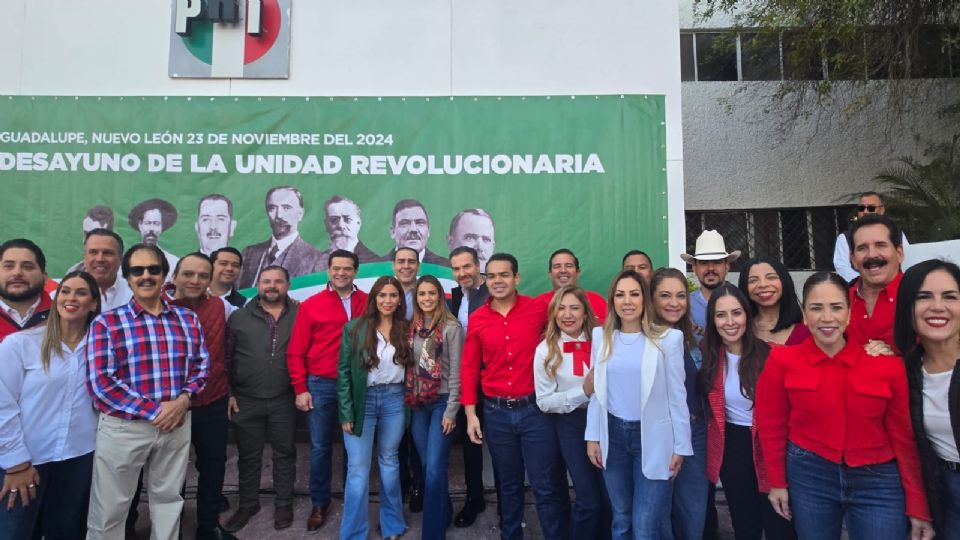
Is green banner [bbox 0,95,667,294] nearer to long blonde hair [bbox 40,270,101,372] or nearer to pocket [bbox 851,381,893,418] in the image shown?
long blonde hair [bbox 40,270,101,372]

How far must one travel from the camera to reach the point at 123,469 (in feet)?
8.96

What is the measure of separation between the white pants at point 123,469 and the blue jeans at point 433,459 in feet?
4.73

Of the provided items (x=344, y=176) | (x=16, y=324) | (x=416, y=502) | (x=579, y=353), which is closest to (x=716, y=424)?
(x=579, y=353)

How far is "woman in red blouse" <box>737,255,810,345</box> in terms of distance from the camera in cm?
272

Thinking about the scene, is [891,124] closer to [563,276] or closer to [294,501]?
[563,276]

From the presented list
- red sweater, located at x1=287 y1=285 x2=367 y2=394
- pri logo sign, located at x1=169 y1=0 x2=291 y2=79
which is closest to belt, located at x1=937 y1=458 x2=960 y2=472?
red sweater, located at x1=287 y1=285 x2=367 y2=394

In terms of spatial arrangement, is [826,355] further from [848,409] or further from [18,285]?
[18,285]

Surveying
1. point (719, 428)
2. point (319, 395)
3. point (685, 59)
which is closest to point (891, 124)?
point (685, 59)

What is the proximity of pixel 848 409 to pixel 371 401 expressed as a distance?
101 inches

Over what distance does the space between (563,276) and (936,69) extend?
9323mm

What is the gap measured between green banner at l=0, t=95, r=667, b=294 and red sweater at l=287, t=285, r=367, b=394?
3.35ft

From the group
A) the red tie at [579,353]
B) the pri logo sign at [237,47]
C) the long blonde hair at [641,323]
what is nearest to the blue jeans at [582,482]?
the red tie at [579,353]

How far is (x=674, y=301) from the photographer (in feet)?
9.32

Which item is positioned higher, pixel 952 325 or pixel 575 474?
pixel 952 325
